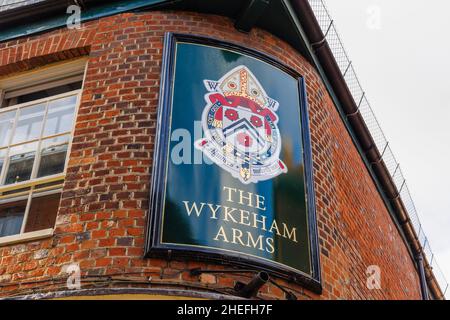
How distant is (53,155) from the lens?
6.88 m

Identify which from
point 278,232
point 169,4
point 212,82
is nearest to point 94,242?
point 278,232

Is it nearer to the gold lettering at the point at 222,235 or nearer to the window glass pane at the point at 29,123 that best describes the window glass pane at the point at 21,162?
the window glass pane at the point at 29,123

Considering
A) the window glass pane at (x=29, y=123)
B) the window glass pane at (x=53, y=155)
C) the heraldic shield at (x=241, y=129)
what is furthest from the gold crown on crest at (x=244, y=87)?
the window glass pane at (x=29, y=123)

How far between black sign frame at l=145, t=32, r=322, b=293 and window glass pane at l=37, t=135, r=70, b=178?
1.09m

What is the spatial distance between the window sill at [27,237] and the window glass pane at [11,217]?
22 centimetres

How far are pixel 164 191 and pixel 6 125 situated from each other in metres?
2.42

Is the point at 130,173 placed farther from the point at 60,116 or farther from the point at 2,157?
the point at 2,157

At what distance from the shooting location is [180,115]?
6625 millimetres

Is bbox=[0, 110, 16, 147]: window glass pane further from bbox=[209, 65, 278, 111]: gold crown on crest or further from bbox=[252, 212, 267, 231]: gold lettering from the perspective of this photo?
bbox=[252, 212, 267, 231]: gold lettering

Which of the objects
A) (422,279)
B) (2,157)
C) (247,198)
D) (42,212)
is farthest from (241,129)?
(422,279)

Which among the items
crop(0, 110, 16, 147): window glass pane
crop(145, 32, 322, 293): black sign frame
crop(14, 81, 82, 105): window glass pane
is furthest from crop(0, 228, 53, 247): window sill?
crop(14, 81, 82, 105): window glass pane

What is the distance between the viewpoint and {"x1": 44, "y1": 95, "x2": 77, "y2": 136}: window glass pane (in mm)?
7093

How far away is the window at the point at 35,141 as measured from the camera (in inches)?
257
